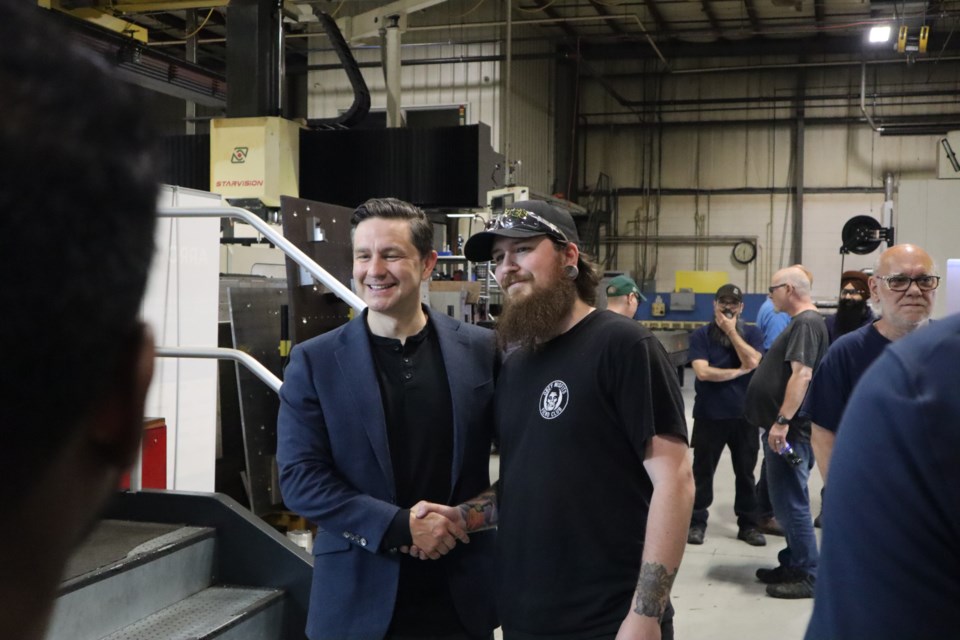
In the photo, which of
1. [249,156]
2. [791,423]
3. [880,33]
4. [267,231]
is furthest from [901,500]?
[880,33]

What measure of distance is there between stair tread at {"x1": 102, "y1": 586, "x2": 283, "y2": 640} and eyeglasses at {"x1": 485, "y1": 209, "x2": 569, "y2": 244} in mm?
1727

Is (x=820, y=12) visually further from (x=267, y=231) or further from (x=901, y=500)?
(x=901, y=500)

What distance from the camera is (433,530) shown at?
7.12ft

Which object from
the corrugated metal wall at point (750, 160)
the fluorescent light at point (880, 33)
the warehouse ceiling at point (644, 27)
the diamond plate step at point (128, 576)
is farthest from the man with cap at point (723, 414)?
the corrugated metal wall at point (750, 160)

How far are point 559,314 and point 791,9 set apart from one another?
53.0 feet

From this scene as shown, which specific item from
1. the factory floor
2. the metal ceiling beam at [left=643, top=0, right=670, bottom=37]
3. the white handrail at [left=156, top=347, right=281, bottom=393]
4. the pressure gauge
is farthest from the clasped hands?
the pressure gauge

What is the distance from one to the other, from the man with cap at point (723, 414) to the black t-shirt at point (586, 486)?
166 inches

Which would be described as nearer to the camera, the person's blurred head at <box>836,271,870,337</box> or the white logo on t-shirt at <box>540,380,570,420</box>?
the white logo on t-shirt at <box>540,380,570,420</box>

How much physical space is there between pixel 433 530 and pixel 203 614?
59.3 inches

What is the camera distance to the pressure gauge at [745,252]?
18.8 m

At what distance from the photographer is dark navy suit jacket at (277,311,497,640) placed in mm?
2219

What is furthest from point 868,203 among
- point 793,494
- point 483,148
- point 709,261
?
point 793,494

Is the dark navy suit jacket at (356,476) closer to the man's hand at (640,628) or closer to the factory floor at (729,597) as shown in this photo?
the man's hand at (640,628)

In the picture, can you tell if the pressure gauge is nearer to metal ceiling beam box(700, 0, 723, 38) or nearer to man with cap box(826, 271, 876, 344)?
metal ceiling beam box(700, 0, 723, 38)
